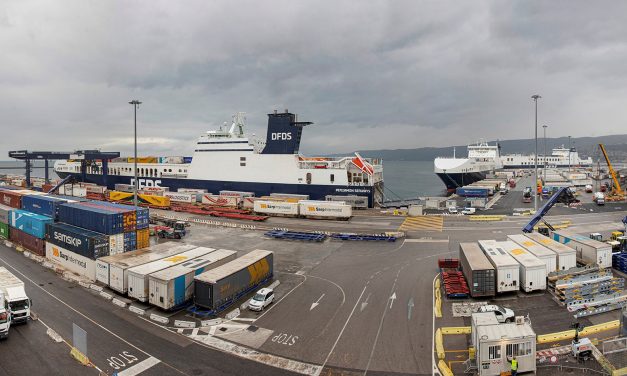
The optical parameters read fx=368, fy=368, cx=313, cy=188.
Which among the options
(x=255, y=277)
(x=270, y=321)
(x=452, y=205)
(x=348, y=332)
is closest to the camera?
(x=348, y=332)

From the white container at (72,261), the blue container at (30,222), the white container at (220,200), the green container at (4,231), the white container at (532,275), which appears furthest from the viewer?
the white container at (220,200)

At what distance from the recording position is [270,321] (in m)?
19.5

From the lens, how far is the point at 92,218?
28891 millimetres

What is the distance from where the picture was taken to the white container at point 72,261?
2638cm

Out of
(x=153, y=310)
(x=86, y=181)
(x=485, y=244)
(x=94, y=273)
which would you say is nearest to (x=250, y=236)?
(x=94, y=273)

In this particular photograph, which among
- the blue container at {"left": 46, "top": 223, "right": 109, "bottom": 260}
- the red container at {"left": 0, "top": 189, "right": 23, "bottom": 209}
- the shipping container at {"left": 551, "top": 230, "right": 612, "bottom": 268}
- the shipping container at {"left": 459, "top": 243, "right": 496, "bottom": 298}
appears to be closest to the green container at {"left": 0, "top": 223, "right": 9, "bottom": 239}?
the red container at {"left": 0, "top": 189, "right": 23, "bottom": 209}

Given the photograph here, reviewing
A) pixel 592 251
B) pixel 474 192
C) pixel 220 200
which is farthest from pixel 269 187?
pixel 592 251

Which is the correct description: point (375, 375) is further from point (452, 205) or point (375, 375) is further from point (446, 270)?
point (452, 205)

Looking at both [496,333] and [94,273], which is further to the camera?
[94,273]

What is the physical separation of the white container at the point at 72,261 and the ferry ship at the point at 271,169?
1260 inches

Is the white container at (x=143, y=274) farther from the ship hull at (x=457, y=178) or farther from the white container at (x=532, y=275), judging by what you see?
the ship hull at (x=457, y=178)

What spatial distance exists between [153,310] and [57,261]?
15.1m

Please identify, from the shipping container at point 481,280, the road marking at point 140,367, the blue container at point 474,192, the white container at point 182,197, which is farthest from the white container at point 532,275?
the white container at point 182,197

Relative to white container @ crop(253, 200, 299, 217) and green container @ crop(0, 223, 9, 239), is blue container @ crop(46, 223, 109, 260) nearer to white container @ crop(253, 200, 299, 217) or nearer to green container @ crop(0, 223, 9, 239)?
green container @ crop(0, 223, 9, 239)
